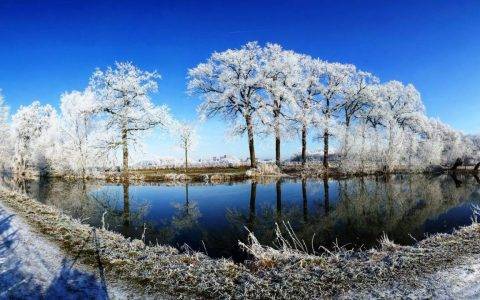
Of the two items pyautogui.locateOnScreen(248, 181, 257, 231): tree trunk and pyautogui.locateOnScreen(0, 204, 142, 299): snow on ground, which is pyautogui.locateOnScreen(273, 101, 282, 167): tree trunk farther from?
pyautogui.locateOnScreen(0, 204, 142, 299): snow on ground

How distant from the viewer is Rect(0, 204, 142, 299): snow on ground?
21.2ft

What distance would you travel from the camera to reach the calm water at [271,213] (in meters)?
12.0

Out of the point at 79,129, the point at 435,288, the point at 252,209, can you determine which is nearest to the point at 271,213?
the point at 252,209

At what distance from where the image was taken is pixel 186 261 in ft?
27.4

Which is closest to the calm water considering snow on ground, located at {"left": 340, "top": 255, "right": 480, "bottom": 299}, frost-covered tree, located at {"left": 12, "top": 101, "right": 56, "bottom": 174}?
snow on ground, located at {"left": 340, "top": 255, "right": 480, "bottom": 299}

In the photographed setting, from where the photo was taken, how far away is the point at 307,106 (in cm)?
4147

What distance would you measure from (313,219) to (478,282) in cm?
851

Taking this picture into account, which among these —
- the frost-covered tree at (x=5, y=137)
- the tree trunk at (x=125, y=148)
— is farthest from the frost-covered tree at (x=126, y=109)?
the frost-covered tree at (x=5, y=137)

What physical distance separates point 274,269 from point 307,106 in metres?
35.3

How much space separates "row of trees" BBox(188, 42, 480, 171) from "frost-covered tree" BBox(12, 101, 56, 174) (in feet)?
71.2

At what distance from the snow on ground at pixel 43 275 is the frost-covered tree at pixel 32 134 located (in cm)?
3883

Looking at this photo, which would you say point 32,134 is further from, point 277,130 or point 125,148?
point 277,130

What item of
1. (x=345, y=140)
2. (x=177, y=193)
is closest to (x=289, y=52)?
(x=345, y=140)

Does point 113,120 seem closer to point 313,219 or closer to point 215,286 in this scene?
point 313,219
